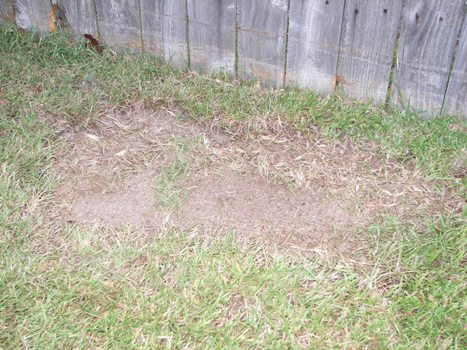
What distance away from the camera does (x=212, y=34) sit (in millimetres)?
3594

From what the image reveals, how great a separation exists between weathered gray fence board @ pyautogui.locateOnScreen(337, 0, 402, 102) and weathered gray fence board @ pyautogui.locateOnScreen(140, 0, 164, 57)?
124 cm

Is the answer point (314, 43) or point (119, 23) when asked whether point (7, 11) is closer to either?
point (119, 23)

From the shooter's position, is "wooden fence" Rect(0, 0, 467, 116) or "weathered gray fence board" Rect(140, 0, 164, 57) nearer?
"wooden fence" Rect(0, 0, 467, 116)

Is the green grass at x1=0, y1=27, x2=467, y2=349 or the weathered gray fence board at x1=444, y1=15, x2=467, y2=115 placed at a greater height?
the weathered gray fence board at x1=444, y1=15, x2=467, y2=115

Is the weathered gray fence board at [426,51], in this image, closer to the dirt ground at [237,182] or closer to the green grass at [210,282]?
the green grass at [210,282]

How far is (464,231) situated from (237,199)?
1073 millimetres

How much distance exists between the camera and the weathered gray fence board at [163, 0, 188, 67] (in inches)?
141

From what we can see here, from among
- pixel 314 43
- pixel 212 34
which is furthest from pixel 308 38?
pixel 212 34

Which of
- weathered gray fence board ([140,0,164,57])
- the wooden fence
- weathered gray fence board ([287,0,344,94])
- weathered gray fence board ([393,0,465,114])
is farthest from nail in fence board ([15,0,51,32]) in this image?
weathered gray fence board ([393,0,465,114])

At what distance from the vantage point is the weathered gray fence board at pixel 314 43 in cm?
325

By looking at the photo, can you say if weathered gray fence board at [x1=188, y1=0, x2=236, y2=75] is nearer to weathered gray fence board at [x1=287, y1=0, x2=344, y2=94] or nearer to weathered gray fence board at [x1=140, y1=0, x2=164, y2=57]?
weathered gray fence board at [x1=140, y1=0, x2=164, y2=57]

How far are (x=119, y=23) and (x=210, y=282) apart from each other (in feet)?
7.31

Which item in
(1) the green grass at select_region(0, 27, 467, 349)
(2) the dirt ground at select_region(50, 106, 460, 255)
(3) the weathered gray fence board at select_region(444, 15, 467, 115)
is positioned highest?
(3) the weathered gray fence board at select_region(444, 15, 467, 115)

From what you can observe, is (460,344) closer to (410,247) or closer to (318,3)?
(410,247)
